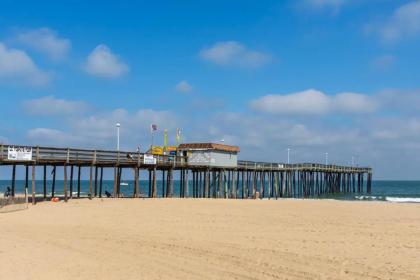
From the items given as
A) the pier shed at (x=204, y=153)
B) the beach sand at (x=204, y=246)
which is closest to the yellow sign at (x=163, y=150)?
the pier shed at (x=204, y=153)

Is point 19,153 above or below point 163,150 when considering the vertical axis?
below

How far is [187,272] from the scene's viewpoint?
999cm

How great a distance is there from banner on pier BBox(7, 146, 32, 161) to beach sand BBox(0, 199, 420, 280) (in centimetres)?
374

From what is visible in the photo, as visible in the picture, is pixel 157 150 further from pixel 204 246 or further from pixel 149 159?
pixel 204 246

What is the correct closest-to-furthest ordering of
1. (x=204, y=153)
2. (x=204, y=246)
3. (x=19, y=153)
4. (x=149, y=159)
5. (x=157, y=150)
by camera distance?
(x=204, y=246) → (x=19, y=153) → (x=149, y=159) → (x=204, y=153) → (x=157, y=150)

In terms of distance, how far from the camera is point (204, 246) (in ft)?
42.1

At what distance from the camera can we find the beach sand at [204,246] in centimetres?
1009

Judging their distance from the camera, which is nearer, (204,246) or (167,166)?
(204,246)

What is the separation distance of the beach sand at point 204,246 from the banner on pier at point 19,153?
374cm

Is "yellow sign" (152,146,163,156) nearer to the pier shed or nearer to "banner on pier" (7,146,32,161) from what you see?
the pier shed

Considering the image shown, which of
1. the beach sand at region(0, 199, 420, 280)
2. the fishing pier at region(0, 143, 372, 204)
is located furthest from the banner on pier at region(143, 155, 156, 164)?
the beach sand at region(0, 199, 420, 280)

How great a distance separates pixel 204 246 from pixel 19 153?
1425 cm

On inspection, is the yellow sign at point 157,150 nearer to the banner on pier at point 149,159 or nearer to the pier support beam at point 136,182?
the banner on pier at point 149,159

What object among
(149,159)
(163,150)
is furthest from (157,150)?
Result: (149,159)
